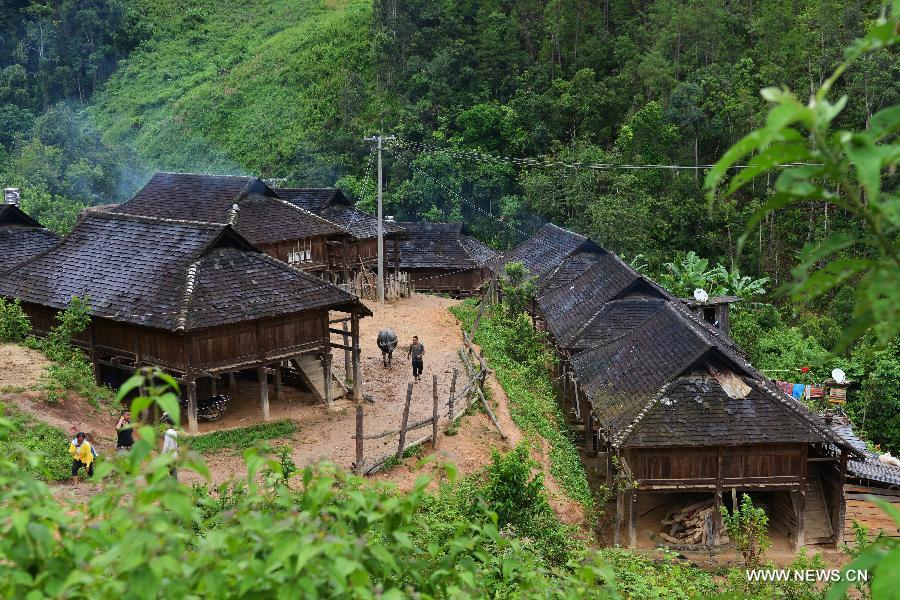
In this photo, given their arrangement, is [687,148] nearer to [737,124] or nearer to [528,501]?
[737,124]

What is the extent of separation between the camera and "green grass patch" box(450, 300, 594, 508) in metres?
21.5

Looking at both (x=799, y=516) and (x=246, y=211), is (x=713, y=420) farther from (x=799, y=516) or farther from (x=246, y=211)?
(x=246, y=211)

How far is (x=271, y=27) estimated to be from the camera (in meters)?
69.2

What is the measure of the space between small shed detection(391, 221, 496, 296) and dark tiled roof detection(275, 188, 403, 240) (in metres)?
5.34

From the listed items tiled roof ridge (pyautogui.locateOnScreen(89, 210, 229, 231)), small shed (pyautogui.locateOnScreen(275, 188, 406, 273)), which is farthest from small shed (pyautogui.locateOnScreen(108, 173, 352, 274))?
tiled roof ridge (pyautogui.locateOnScreen(89, 210, 229, 231))

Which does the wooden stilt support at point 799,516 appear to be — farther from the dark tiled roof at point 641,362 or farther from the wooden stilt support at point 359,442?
the wooden stilt support at point 359,442

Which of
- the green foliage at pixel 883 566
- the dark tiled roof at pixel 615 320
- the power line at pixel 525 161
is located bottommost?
the dark tiled roof at pixel 615 320

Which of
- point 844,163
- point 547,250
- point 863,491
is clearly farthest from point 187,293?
point 547,250

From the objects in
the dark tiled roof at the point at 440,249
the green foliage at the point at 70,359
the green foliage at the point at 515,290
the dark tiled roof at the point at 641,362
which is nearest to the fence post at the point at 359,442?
the dark tiled roof at the point at 641,362

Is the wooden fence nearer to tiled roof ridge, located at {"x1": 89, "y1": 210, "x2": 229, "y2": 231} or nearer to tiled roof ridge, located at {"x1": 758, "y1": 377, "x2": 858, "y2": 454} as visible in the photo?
tiled roof ridge, located at {"x1": 89, "y1": 210, "x2": 229, "y2": 231}

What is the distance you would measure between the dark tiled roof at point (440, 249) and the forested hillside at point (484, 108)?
3.64 meters

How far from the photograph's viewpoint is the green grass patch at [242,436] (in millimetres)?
18734

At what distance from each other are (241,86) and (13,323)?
43575mm

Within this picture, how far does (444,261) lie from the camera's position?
141 ft
